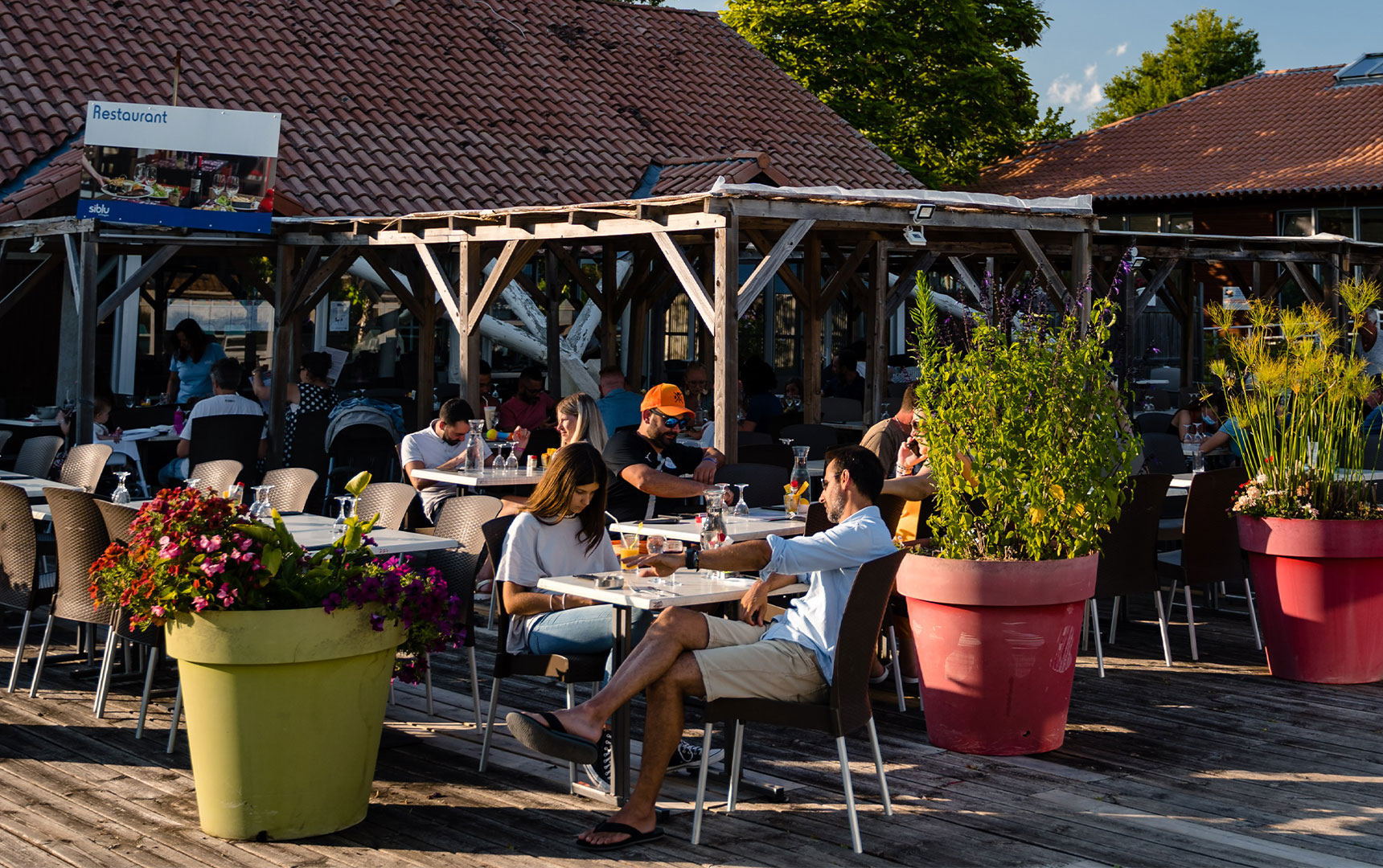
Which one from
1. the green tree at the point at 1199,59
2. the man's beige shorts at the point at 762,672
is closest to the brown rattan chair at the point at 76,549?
the man's beige shorts at the point at 762,672

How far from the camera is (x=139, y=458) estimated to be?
1083cm

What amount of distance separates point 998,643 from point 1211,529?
2.40m

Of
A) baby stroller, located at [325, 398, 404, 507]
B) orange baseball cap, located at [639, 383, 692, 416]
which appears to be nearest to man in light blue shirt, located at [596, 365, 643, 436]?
baby stroller, located at [325, 398, 404, 507]

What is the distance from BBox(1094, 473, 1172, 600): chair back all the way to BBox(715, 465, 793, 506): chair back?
1656 mm

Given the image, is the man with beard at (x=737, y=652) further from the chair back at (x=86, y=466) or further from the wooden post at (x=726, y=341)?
the chair back at (x=86, y=466)

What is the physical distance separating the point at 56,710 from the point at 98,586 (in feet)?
6.10

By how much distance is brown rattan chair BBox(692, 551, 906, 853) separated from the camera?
4.54 metres

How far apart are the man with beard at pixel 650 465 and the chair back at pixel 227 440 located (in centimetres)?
373

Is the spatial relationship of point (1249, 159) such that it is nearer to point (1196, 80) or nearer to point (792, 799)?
point (1196, 80)

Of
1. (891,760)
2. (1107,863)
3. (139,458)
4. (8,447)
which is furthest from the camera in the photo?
(8,447)

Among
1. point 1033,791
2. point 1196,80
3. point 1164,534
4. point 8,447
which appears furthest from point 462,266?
point 1196,80

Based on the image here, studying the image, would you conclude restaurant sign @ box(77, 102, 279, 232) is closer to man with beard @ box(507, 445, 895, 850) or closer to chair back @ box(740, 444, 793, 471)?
chair back @ box(740, 444, 793, 471)

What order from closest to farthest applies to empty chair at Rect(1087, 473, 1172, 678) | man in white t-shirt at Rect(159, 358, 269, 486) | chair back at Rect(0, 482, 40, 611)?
chair back at Rect(0, 482, 40, 611) → empty chair at Rect(1087, 473, 1172, 678) → man in white t-shirt at Rect(159, 358, 269, 486)

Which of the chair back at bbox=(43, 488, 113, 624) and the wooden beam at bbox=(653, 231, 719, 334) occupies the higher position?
the wooden beam at bbox=(653, 231, 719, 334)
